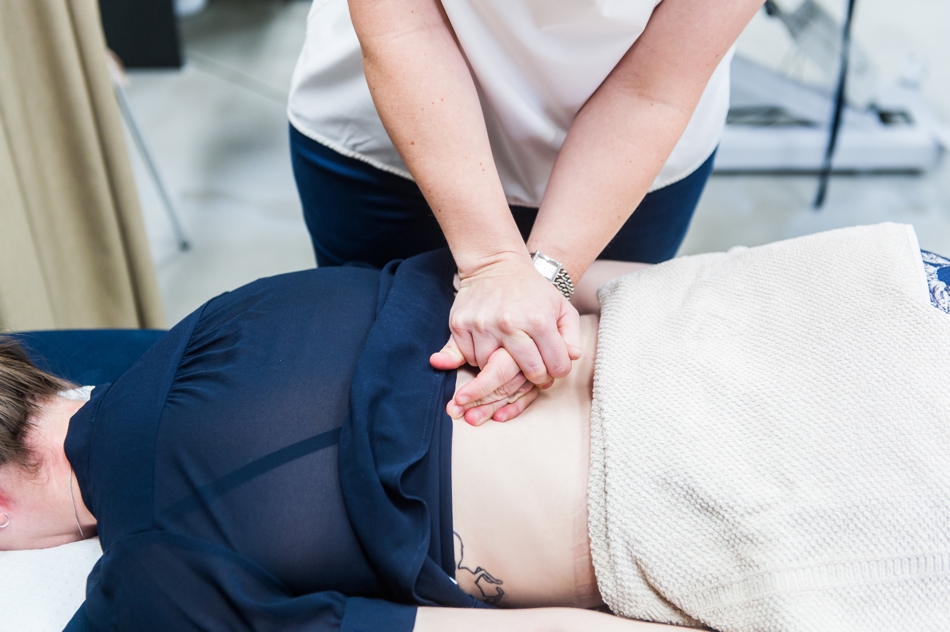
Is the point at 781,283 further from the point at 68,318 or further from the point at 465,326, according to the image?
the point at 68,318

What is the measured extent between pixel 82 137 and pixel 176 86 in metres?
2.03

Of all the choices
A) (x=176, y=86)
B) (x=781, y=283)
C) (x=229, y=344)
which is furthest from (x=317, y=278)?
(x=176, y=86)

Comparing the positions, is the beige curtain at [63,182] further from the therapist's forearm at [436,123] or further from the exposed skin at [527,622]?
the exposed skin at [527,622]

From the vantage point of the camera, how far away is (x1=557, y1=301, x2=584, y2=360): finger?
0.87 m

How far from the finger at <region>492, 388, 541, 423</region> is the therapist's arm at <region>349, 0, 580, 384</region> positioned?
0.03 m

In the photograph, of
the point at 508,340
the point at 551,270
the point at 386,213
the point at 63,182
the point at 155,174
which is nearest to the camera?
the point at 508,340

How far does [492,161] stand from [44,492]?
0.69 m

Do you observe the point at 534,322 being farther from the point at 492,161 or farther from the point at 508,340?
the point at 492,161

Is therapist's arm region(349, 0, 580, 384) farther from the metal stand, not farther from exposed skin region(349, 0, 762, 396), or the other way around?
the metal stand

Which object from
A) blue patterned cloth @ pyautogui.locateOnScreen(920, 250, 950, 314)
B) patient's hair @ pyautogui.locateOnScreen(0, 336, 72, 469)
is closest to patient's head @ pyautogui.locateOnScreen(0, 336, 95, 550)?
patient's hair @ pyautogui.locateOnScreen(0, 336, 72, 469)

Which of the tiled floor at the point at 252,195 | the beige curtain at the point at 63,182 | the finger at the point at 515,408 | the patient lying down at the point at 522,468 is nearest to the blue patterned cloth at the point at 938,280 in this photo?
the patient lying down at the point at 522,468

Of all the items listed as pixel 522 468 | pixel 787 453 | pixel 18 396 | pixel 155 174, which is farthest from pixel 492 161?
pixel 155 174

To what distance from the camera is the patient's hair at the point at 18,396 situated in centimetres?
84

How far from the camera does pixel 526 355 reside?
842 mm
